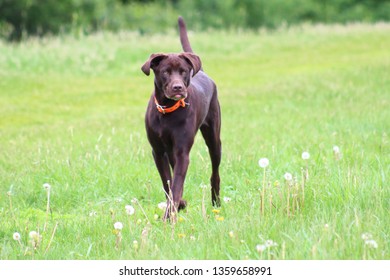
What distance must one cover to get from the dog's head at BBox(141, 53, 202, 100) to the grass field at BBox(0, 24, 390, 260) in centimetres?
98

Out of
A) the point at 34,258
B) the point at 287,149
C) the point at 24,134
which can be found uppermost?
the point at 34,258

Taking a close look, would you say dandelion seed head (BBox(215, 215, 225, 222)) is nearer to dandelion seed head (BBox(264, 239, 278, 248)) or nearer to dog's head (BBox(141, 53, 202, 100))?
dandelion seed head (BBox(264, 239, 278, 248))

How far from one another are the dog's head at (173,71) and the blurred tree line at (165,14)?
2603 cm

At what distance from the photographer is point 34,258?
4953mm

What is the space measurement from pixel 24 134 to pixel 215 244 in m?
7.86

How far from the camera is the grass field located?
492 centimetres

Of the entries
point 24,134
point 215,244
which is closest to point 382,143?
point 215,244

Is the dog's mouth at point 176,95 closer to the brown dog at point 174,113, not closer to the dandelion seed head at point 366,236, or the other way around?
the brown dog at point 174,113

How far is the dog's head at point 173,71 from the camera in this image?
590cm

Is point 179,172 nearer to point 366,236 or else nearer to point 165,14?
point 366,236

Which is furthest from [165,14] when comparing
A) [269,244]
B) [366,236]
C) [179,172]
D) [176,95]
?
[366,236]

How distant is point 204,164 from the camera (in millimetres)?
8125

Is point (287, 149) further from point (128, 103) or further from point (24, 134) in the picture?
point (128, 103)

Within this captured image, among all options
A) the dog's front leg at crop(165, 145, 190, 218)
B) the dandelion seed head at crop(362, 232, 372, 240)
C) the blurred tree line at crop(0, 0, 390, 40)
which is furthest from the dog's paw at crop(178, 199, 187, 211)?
the blurred tree line at crop(0, 0, 390, 40)
